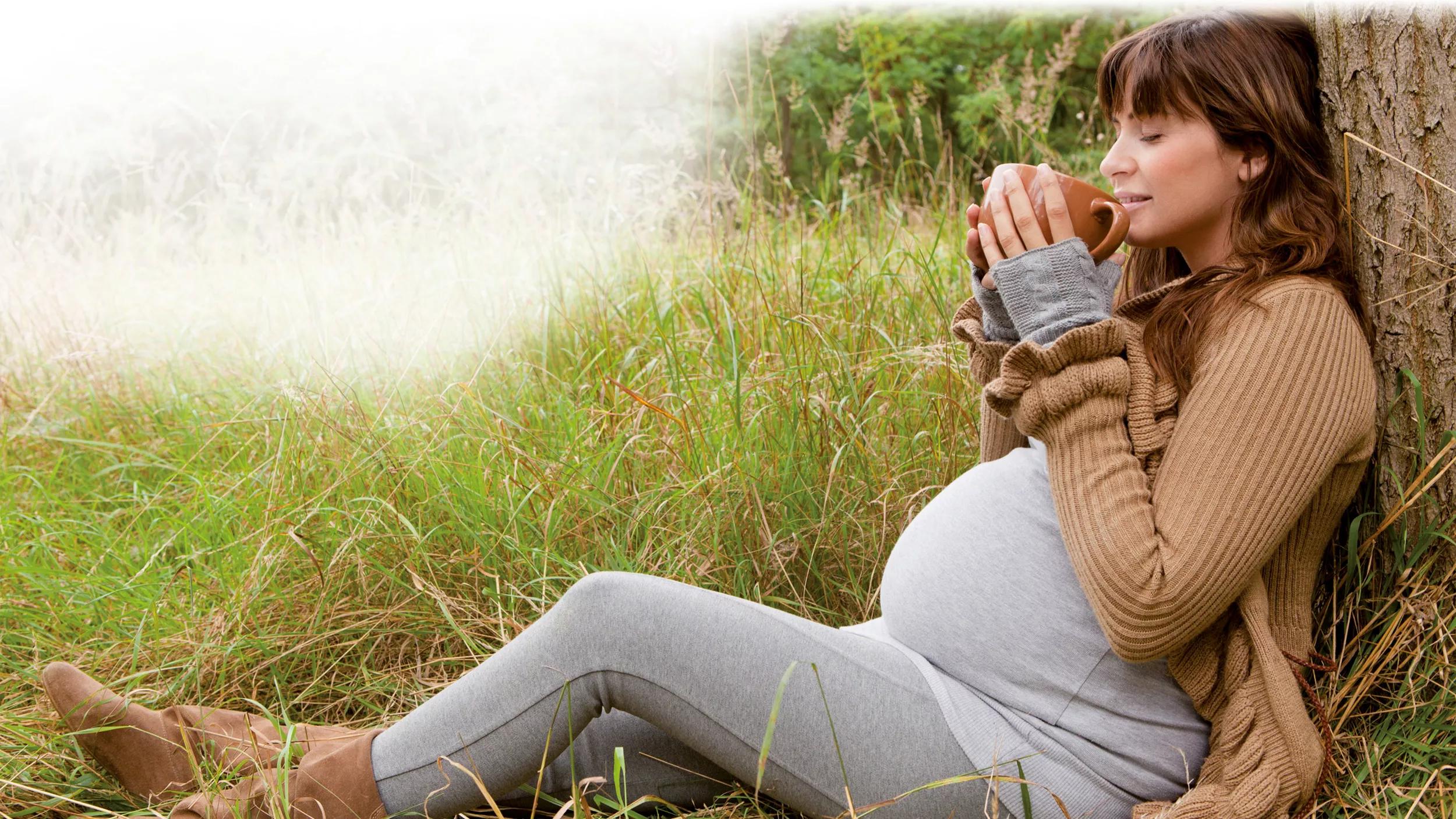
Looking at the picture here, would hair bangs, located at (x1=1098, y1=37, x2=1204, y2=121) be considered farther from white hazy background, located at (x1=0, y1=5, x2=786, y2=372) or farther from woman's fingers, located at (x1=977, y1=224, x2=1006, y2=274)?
white hazy background, located at (x1=0, y1=5, x2=786, y2=372)

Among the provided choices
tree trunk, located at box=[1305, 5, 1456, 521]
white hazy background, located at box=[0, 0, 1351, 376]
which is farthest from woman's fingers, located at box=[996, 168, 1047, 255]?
white hazy background, located at box=[0, 0, 1351, 376]

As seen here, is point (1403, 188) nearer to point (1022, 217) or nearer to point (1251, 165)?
point (1251, 165)

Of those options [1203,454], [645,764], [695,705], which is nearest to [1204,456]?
[1203,454]

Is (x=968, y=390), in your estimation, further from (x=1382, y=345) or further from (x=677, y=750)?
(x=677, y=750)

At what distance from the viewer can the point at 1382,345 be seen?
5.51 feet

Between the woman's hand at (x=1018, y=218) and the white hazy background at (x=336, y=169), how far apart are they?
145cm

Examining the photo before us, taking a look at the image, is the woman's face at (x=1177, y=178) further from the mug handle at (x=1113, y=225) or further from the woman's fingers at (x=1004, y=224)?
the woman's fingers at (x=1004, y=224)

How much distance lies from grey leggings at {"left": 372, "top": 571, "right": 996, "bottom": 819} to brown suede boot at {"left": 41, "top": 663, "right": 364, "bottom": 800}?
0.88 ft

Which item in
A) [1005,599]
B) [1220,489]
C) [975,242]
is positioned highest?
[975,242]

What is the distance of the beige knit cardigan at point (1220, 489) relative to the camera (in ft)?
4.41

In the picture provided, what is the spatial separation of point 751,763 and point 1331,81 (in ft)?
4.37

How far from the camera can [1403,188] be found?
1605mm

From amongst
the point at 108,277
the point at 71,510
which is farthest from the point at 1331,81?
the point at 108,277

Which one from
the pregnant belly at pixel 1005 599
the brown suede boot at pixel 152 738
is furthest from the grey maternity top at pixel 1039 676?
the brown suede boot at pixel 152 738
